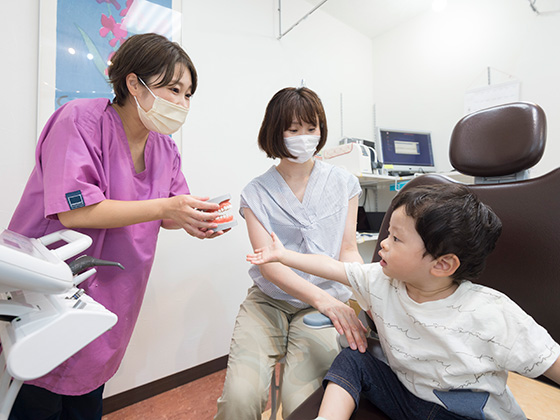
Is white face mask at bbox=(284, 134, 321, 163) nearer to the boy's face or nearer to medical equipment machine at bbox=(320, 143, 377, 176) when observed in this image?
the boy's face

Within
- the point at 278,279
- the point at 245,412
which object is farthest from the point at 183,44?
the point at 245,412

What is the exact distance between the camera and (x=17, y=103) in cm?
130

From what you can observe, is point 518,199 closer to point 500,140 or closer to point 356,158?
point 500,140

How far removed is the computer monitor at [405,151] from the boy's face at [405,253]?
1.83 m

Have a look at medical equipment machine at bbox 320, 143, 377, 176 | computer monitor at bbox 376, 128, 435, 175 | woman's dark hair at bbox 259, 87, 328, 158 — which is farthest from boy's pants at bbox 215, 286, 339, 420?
computer monitor at bbox 376, 128, 435, 175

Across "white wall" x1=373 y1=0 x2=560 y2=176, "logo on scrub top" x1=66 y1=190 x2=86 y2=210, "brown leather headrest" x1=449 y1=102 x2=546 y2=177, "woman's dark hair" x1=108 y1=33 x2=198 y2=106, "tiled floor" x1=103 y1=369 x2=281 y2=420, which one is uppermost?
"white wall" x1=373 y1=0 x2=560 y2=176

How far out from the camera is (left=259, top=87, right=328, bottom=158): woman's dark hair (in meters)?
1.15

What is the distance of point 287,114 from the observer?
1.16 metres

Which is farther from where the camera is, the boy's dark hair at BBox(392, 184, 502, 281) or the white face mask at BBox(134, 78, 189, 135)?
the white face mask at BBox(134, 78, 189, 135)

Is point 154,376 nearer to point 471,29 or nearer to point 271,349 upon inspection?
point 271,349

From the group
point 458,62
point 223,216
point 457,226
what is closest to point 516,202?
point 457,226

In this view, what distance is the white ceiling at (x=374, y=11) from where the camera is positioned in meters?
2.54

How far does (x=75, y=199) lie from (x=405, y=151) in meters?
2.50

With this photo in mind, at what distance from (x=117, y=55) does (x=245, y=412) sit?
121 centimetres
